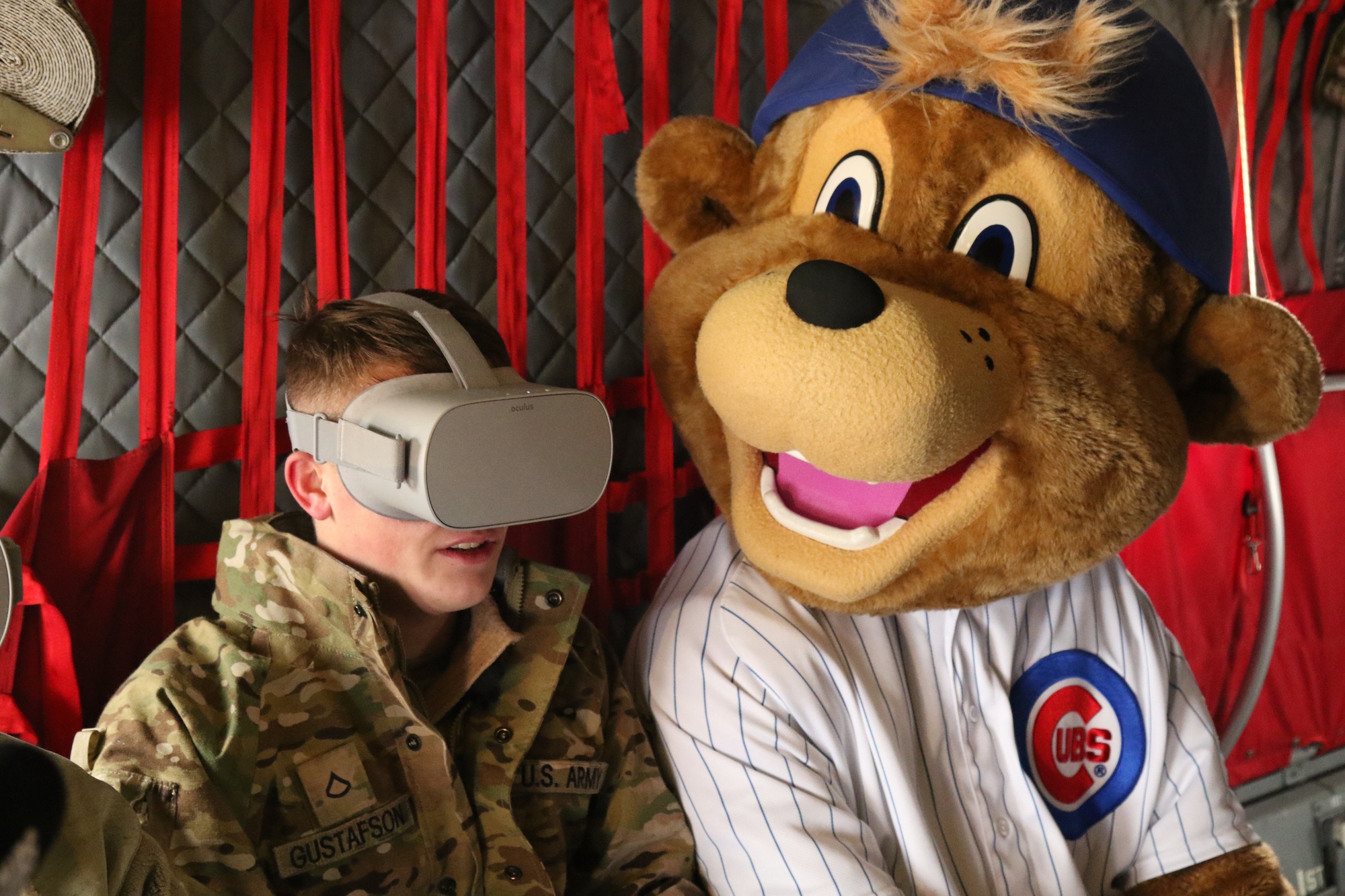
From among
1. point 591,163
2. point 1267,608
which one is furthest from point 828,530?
point 1267,608

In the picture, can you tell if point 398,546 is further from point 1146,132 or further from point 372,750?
point 1146,132

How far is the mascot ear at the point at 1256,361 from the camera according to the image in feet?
3.67

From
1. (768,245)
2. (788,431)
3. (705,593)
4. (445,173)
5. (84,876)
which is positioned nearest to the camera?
(84,876)

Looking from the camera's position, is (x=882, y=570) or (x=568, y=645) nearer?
(x=882, y=570)

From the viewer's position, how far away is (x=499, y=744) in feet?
3.98

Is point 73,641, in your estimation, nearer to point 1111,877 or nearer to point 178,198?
point 178,198

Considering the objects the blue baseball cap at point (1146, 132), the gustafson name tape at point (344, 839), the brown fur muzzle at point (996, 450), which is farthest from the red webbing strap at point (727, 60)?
the gustafson name tape at point (344, 839)

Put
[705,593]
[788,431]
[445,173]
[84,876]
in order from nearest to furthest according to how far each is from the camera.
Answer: [84,876]
[788,431]
[705,593]
[445,173]

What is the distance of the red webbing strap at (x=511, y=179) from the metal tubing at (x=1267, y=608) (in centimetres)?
139

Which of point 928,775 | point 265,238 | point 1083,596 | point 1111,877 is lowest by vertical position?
point 1111,877

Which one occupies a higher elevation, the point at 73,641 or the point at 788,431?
the point at 788,431

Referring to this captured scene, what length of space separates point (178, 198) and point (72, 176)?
0.11 m

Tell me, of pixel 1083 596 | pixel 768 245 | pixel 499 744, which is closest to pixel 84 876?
pixel 499 744

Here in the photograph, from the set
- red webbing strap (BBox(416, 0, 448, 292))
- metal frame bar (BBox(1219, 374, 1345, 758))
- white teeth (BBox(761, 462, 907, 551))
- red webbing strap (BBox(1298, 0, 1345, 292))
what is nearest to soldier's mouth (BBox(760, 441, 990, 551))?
white teeth (BBox(761, 462, 907, 551))
